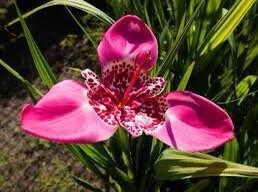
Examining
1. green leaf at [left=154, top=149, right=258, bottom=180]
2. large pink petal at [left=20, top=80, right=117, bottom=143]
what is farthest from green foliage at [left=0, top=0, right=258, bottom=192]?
large pink petal at [left=20, top=80, right=117, bottom=143]

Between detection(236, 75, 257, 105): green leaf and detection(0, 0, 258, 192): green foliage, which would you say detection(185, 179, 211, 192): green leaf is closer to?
detection(0, 0, 258, 192): green foliage

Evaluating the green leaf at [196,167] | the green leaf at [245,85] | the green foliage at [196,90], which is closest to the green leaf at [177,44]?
the green foliage at [196,90]

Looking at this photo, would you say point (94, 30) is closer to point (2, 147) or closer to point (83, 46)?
point (83, 46)

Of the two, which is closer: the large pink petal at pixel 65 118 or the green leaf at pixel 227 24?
the large pink petal at pixel 65 118

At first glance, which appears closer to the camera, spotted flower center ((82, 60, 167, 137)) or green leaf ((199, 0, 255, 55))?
spotted flower center ((82, 60, 167, 137))

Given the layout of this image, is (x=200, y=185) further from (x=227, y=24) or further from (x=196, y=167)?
(x=227, y=24)

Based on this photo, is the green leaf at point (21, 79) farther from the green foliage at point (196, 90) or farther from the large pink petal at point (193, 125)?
the large pink petal at point (193, 125)
